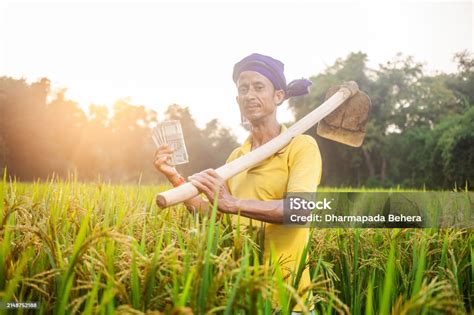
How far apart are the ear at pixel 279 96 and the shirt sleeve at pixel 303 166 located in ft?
1.16

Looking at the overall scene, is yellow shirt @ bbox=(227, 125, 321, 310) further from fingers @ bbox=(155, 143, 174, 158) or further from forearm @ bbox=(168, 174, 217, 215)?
fingers @ bbox=(155, 143, 174, 158)

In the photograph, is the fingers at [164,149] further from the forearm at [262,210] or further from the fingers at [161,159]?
the forearm at [262,210]

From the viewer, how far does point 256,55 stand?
7.50 feet

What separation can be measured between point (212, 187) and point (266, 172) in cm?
51

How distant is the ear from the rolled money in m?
0.65

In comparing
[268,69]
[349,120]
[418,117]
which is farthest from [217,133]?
[268,69]

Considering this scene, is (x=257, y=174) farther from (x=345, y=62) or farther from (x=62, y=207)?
(x=345, y=62)

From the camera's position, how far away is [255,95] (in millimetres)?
2289

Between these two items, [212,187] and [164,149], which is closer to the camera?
[212,187]

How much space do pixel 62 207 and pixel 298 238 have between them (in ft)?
3.91

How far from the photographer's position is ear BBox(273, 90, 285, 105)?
7.81ft

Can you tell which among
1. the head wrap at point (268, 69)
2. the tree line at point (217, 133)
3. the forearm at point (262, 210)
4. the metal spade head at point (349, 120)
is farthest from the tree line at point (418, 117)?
the forearm at point (262, 210)

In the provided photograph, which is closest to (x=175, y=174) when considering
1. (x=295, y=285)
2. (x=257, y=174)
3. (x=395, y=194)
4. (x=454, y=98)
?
(x=257, y=174)

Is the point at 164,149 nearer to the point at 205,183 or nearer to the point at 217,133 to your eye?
the point at 205,183
